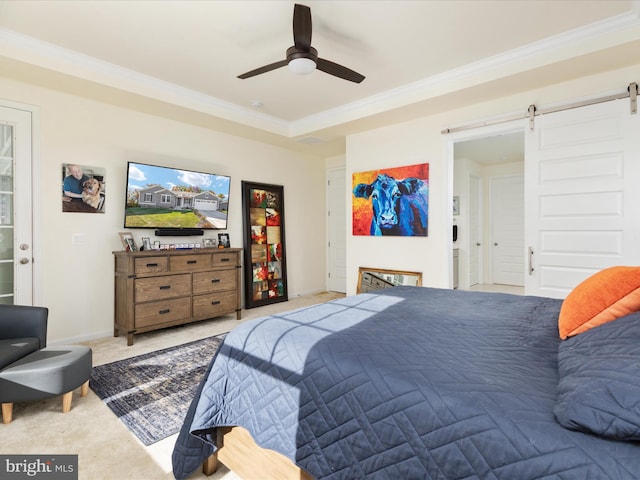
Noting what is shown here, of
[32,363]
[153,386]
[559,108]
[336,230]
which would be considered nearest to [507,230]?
[336,230]

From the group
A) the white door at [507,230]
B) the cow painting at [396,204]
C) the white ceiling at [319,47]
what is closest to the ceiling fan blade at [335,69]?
the white ceiling at [319,47]

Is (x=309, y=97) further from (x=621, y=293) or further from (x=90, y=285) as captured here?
(x=621, y=293)

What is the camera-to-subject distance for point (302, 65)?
2.64 meters

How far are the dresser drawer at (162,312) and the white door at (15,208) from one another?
1.01 metres

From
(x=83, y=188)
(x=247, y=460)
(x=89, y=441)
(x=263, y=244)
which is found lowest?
(x=89, y=441)

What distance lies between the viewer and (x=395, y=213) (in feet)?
15.3

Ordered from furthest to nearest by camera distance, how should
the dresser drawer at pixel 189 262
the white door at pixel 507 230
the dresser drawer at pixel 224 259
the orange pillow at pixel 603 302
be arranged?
the white door at pixel 507 230
the dresser drawer at pixel 224 259
the dresser drawer at pixel 189 262
the orange pillow at pixel 603 302

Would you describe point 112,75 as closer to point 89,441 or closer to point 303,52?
point 303,52

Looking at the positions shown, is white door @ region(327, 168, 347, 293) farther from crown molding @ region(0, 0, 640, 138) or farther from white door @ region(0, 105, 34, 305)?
white door @ region(0, 105, 34, 305)

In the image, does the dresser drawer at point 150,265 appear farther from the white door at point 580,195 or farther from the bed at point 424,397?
the white door at point 580,195

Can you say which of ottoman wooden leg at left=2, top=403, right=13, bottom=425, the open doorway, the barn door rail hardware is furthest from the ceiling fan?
the open doorway

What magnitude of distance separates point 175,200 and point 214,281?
1118mm

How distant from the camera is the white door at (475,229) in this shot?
7039 mm

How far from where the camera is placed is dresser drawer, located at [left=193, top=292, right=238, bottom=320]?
4215 mm
